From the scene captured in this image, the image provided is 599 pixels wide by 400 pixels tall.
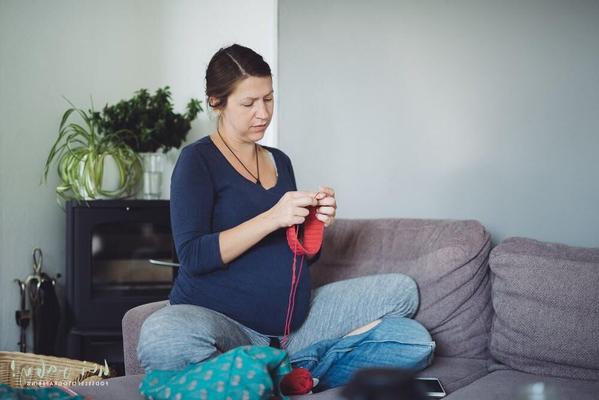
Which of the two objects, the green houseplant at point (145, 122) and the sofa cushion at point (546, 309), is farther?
the green houseplant at point (145, 122)

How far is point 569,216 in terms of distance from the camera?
2.45 metres

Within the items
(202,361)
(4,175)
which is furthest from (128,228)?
(202,361)

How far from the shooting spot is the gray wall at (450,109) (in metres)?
2.44

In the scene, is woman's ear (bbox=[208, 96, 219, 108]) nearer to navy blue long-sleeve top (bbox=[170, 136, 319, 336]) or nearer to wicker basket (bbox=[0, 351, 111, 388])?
navy blue long-sleeve top (bbox=[170, 136, 319, 336])

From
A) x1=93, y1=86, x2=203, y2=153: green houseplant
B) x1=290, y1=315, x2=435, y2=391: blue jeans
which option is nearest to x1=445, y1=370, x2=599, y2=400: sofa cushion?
x1=290, y1=315, x2=435, y2=391: blue jeans

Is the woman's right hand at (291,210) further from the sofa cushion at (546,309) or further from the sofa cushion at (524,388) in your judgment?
the sofa cushion at (546,309)

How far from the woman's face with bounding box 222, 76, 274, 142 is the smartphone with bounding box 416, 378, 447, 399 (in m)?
0.80

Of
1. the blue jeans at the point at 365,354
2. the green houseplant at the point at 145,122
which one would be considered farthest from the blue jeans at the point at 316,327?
the green houseplant at the point at 145,122

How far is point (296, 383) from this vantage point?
5.38ft

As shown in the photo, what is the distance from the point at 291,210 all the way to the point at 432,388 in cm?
57

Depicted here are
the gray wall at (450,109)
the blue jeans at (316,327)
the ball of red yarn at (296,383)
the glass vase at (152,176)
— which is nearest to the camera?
the blue jeans at (316,327)

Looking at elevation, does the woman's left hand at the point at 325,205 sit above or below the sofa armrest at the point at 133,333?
above

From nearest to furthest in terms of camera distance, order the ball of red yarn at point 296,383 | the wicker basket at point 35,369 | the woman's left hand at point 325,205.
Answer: the ball of red yarn at point 296,383
the woman's left hand at point 325,205
the wicker basket at point 35,369

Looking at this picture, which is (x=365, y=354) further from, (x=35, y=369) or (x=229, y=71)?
(x=35, y=369)
